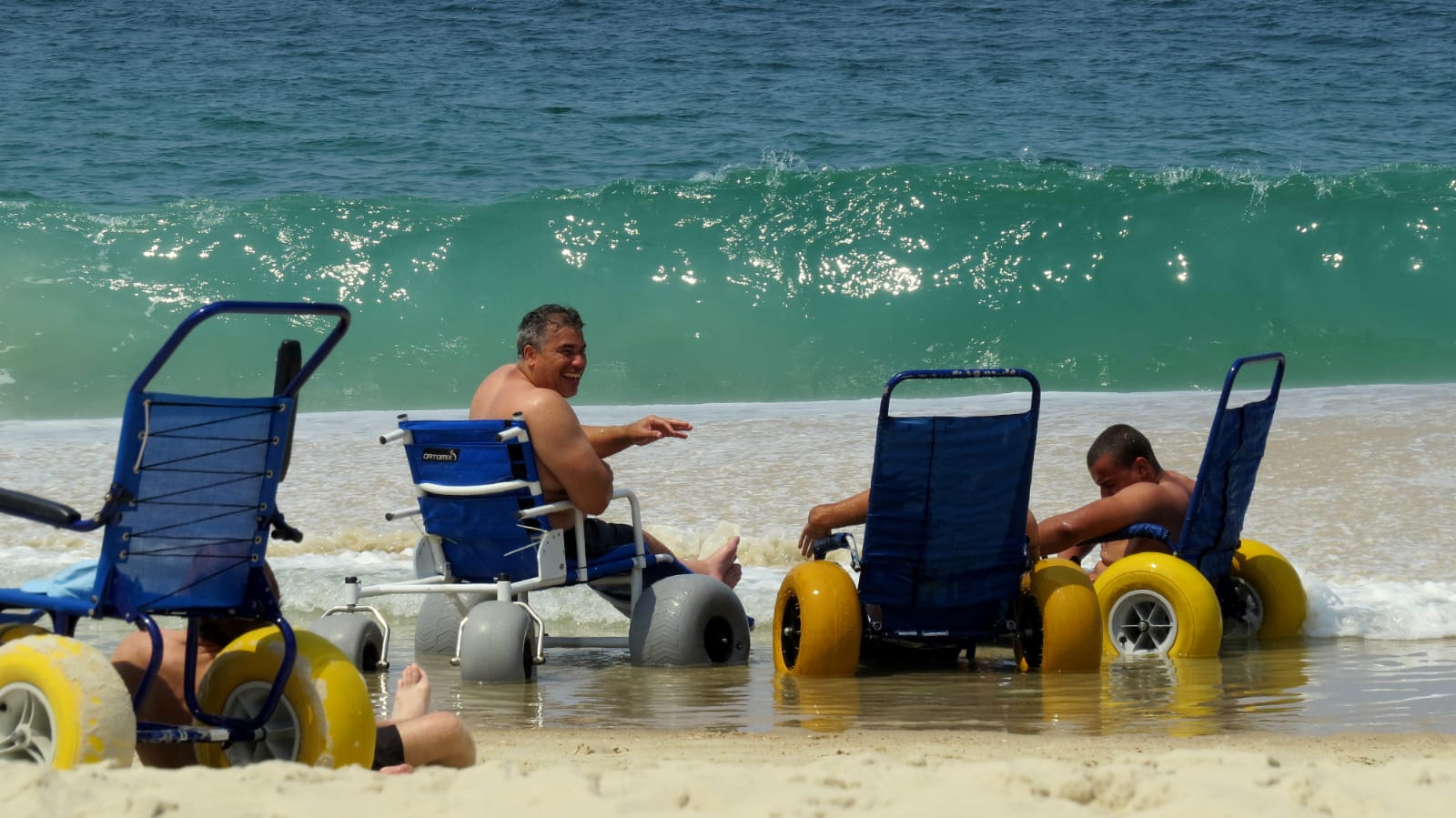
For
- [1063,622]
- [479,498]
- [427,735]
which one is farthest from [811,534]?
[427,735]

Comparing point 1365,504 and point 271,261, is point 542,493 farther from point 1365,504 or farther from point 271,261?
point 271,261

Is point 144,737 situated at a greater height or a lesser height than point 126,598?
lesser

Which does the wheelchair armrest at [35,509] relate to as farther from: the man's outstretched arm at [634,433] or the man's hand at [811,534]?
the man's hand at [811,534]

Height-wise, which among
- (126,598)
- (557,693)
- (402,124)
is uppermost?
(402,124)

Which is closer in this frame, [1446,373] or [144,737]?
[144,737]

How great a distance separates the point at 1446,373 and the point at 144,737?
14753 mm

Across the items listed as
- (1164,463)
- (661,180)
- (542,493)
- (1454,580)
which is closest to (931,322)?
(661,180)

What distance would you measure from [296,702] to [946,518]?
2.68 m

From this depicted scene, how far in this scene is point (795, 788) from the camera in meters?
3.27

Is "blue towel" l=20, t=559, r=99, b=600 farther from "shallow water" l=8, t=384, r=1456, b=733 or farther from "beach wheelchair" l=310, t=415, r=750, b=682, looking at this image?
"beach wheelchair" l=310, t=415, r=750, b=682

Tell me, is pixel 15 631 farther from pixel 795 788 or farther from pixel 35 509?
pixel 795 788

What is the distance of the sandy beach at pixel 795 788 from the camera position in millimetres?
2975

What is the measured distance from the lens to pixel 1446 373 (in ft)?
52.0

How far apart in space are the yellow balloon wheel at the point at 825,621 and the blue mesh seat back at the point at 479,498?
0.90 metres
